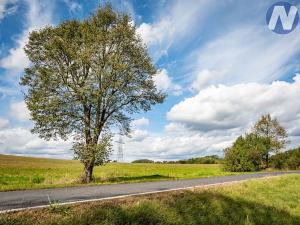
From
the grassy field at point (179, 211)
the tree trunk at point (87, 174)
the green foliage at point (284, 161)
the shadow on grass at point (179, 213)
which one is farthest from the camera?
the green foliage at point (284, 161)

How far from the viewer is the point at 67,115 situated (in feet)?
69.5

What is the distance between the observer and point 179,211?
988cm

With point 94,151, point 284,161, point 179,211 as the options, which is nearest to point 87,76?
point 94,151

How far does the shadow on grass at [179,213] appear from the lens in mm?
7547

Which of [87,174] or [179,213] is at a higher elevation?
[87,174]

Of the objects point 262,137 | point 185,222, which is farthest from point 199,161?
point 185,222

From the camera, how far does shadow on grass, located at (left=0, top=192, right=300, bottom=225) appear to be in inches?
297

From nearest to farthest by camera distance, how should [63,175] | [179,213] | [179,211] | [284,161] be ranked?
[179,213], [179,211], [63,175], [284,161]

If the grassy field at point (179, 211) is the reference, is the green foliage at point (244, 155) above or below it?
above

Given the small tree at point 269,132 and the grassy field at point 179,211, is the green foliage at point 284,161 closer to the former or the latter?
the small tree at point 269,132

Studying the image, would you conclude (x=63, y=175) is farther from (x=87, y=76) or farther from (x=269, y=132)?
(x=269, y=132)

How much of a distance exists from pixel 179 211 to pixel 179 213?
0.42ft

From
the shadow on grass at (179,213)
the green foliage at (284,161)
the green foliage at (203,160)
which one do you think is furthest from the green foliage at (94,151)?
the green foliage at (203,160)

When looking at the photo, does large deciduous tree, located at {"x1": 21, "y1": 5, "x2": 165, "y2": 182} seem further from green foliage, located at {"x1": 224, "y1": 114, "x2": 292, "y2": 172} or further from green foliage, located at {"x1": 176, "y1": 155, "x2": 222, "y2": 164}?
green foliage, located at {"x1": 176, "y1": 155, "x2": 222, "y2": 164}
